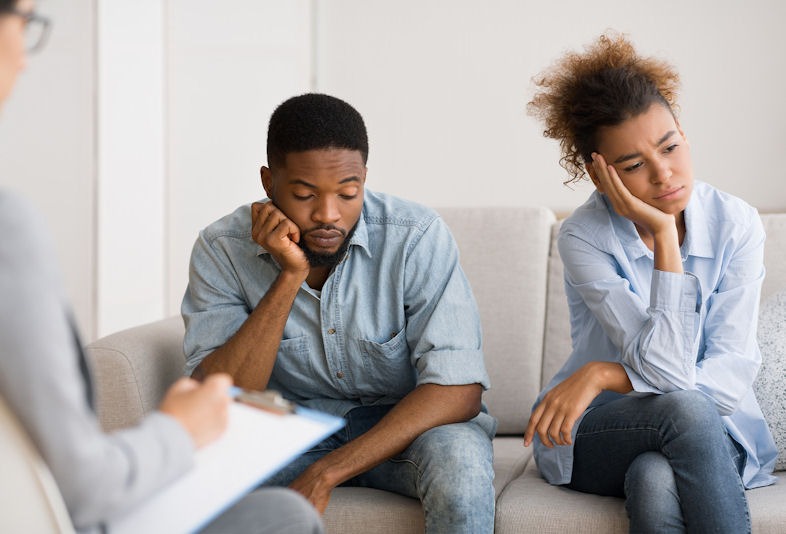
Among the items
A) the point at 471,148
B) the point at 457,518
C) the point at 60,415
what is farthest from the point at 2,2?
the point at 471,148

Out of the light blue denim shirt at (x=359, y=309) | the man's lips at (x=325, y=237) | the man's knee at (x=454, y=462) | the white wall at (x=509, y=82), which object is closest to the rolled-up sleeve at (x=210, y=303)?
the light blue denim shirt at (x=359, y=309)

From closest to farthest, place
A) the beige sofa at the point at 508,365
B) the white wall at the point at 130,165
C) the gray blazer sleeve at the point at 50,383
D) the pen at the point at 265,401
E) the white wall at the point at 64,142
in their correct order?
1. the gray blazer sleeve at the point at 50,383
2. the pen at the point at 265,401
3. the beige sofa at the point at 508,365
4. the white wall at the point at 64,142
5. the white wall at the point at 130,165

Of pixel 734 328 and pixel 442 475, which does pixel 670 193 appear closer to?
pixel 734 328

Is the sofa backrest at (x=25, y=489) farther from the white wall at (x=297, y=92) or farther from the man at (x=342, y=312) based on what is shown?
the white wall at (x=297, y=92)

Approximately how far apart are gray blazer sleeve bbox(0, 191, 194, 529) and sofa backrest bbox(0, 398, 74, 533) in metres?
0.02

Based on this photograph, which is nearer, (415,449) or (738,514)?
(738,514)

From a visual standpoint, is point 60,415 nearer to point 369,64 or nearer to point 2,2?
point 2,2

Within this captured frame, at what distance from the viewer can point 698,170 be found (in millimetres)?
3193

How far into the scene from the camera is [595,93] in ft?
6.09

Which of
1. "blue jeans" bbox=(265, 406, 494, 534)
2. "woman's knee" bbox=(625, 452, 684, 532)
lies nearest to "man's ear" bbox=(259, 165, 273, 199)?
"blue jeans" bbox=(265, 406, 494, 534)

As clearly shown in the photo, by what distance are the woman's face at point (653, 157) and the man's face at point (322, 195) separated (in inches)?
19.4

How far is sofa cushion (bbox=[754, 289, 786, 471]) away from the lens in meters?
1.89

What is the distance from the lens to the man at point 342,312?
173 centimetres

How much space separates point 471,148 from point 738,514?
6.59 feet
